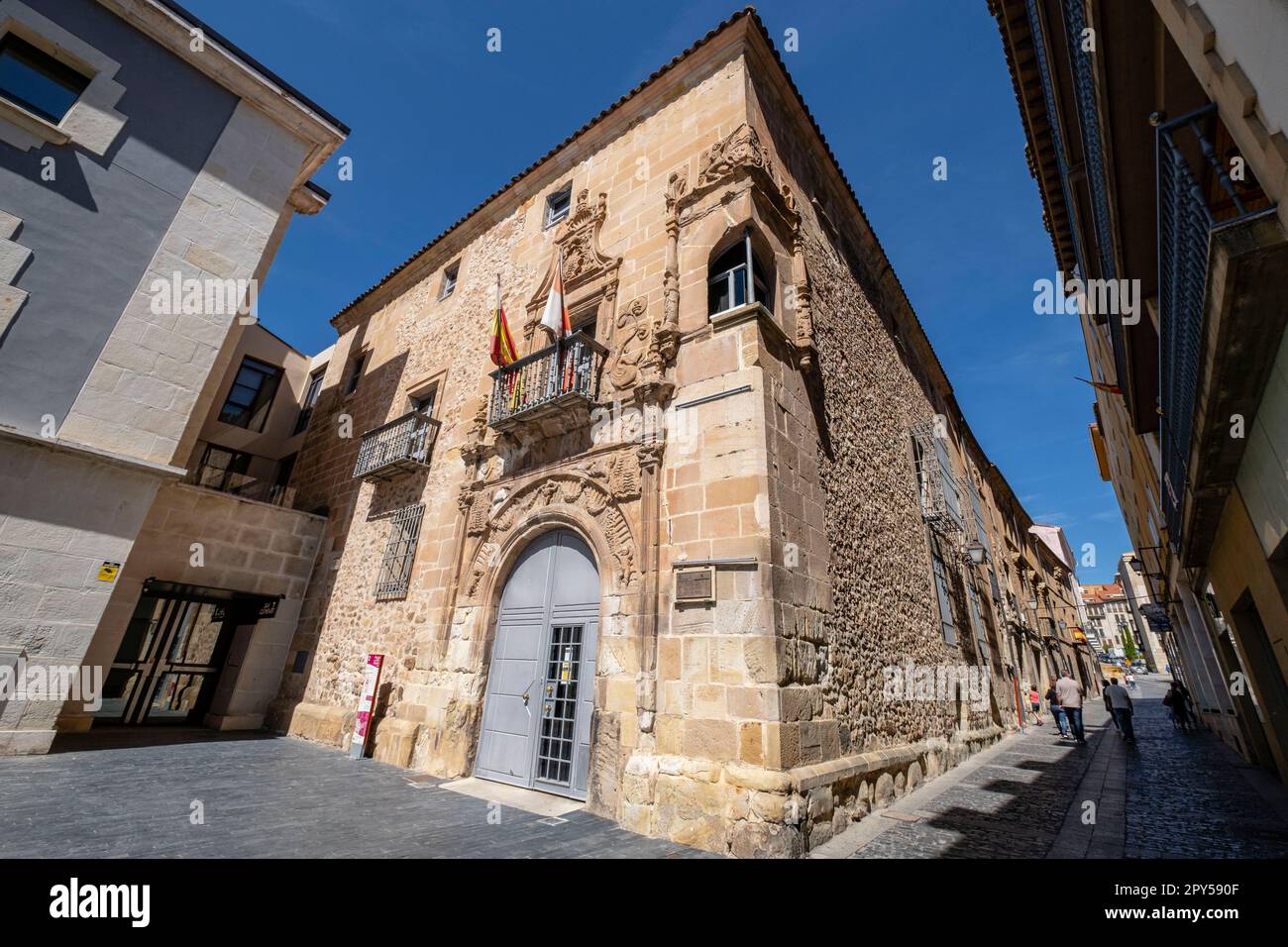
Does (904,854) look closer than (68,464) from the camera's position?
Yes

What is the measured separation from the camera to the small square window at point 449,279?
474 inches

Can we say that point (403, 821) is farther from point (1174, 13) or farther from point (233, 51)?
point (233, 51)

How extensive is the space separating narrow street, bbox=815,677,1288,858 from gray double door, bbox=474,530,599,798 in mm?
2788

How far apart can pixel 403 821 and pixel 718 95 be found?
31.5 feet

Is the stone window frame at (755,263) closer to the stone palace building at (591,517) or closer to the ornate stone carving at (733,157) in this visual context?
the stone palace building at (591,517)

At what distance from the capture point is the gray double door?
5.80 metres

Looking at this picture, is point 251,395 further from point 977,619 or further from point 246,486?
point 977,619

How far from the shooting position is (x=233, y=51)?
8.73 meters

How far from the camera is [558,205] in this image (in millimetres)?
9969

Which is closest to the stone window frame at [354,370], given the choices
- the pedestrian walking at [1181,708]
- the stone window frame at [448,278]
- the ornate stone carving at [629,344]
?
the stone window frame at [448,278]

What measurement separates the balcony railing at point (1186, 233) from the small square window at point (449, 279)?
39.1 feet

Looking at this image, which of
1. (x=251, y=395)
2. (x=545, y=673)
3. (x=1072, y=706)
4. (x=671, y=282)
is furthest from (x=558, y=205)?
(x=1072, y=706)
